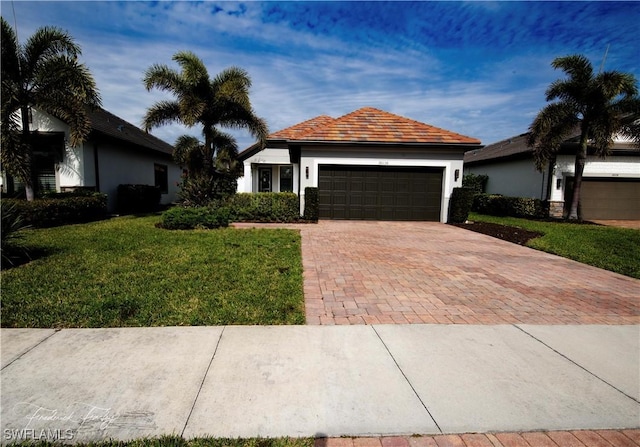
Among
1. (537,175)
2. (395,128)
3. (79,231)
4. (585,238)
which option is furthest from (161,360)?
(537,175)

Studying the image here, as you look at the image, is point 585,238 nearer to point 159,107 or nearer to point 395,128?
point 395,128

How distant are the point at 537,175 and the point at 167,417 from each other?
20.9m

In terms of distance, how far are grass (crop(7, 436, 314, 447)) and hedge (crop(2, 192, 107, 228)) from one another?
10647 mm

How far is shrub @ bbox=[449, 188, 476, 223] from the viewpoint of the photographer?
557 inches

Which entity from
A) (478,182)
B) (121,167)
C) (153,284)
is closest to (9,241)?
(153,284)

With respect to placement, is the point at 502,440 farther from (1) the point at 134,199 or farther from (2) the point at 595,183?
(2) the point at 595,183

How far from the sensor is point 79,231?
1013 cm

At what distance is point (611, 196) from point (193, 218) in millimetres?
21891

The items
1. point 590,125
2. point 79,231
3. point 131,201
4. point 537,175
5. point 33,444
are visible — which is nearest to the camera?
point 33,444

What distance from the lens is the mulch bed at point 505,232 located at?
35.0ft

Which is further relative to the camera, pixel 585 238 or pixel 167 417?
pixel 585 238

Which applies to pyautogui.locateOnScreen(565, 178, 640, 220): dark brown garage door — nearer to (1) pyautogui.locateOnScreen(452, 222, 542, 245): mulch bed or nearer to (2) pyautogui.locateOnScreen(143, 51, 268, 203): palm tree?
(1) pyautogui.locateOnScreen(452, 222, 542, 245): mulch bed

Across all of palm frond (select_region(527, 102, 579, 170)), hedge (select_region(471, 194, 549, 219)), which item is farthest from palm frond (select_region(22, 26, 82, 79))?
hedge (select_region(471, 194, 549, 219))

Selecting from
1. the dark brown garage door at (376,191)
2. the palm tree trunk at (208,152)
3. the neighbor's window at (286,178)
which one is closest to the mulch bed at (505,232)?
the dark brown garage door at (376,191)
